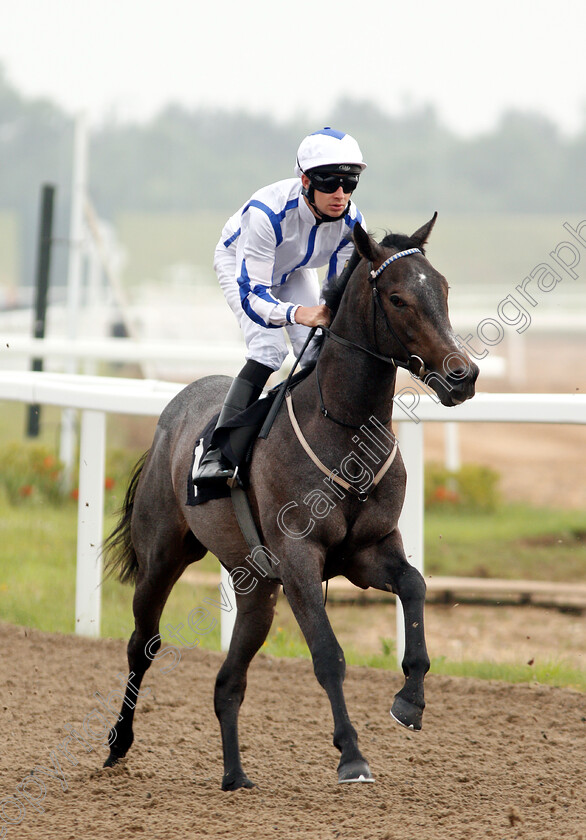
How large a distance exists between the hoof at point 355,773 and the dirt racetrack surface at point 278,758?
0.31 m

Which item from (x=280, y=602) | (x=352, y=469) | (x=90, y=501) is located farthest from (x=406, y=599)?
(x=280, y=602)

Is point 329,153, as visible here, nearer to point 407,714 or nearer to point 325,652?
point 325,652

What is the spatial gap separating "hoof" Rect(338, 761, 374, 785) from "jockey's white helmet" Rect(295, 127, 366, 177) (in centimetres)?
186

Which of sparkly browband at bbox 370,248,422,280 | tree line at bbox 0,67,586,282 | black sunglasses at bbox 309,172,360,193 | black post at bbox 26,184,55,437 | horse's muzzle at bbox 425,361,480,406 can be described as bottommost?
horse's muzzle at bbox 425,361,480,406

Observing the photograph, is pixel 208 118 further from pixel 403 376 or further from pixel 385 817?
pixel 385 817

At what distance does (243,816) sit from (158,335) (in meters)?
14.9

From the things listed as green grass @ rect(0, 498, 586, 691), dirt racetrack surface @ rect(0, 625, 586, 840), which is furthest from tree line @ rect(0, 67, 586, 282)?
dirt racetrack surface @ rect(0, 625, 586, 840)

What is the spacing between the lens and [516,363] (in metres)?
20.8

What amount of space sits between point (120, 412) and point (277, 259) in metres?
1.69

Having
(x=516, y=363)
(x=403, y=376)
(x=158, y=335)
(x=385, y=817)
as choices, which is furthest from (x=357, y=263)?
(x=516, y=363)

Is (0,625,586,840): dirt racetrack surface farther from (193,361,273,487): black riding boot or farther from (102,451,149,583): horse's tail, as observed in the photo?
(193,361,273,487): black riding boot

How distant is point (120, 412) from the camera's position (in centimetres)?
513

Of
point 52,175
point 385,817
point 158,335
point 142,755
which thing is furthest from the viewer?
point 52,175

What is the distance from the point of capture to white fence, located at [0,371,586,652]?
463cm
